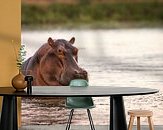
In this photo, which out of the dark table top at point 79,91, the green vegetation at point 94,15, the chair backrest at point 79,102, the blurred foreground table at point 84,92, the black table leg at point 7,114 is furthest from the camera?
the green vegetation at point 94,15

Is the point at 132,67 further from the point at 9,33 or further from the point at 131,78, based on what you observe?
the point at 9,33

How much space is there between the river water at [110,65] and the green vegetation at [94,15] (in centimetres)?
10

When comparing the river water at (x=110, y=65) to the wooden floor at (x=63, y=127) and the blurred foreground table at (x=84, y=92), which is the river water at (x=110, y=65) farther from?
the blurred foreground table at (x=84, y=92)

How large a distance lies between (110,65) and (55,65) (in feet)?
2.35

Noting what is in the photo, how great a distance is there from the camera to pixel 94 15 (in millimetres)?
7488

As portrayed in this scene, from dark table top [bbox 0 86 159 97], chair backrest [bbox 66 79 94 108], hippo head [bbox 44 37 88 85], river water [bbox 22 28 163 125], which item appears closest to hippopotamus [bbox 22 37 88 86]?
hippo head [bbox 44 37 88 85]

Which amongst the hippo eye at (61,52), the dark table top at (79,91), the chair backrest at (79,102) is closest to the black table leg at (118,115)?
the dark table top at (79,91)

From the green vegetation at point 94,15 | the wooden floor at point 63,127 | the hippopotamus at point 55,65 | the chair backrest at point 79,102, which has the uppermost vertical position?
the green vegetation at point 94,15

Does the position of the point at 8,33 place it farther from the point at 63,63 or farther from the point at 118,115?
the point at 118,115

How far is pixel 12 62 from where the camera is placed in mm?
6871

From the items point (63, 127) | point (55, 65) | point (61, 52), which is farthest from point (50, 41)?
point (63, 127)

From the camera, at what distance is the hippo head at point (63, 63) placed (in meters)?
7.16

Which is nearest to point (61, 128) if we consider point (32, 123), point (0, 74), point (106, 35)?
point (32, 123)

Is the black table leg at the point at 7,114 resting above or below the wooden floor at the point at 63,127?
above
